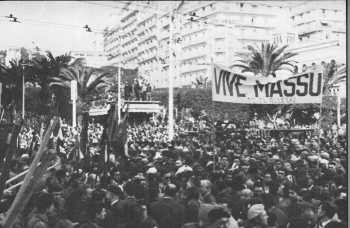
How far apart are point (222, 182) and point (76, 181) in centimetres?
168

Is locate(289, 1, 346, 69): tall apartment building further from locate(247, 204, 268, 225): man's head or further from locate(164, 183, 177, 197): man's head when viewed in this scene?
locate(247, 204, 268, 225): man's head

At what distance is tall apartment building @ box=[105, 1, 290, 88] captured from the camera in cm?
1783

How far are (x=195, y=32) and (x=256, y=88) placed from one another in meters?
16.5

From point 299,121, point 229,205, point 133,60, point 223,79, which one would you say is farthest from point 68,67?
point 133,60

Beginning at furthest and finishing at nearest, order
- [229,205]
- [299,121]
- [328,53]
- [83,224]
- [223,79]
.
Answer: [328,53], [299,121], [223,79], [229,205], [83,224]

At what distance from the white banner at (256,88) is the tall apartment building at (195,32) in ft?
14.7

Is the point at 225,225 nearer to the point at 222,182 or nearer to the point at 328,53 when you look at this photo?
the point at 222,182

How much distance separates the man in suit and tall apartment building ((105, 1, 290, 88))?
883 centimetres

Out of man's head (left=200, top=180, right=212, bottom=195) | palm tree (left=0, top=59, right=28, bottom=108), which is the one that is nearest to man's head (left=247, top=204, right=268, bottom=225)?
man's head (left=200, top=180, right=212, bottom=195)

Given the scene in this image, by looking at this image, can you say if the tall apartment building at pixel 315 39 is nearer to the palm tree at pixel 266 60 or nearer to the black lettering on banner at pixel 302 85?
the palm tree at pixel 266 60

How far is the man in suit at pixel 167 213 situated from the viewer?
495cm

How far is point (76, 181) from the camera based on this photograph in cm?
652

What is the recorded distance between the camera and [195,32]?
25.8 m

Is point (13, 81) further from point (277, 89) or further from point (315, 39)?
point (315, 39)
